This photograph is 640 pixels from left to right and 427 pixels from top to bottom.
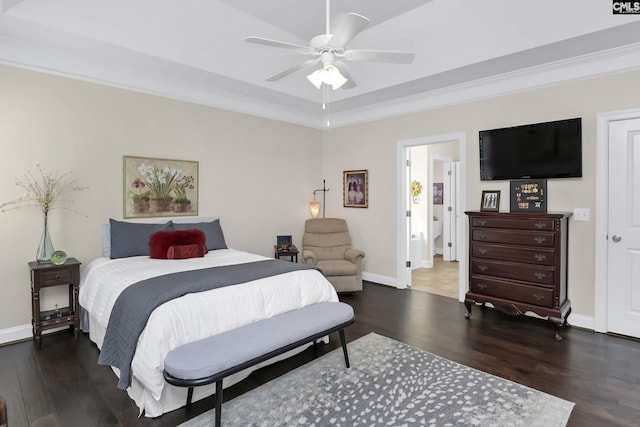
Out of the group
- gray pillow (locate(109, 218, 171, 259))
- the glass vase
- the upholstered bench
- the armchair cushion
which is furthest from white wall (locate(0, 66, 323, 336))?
the upholstered bench

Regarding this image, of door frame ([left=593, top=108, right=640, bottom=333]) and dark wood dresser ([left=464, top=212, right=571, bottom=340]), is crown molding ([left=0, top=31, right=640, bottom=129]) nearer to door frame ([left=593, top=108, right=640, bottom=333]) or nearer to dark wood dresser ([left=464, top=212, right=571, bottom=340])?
door frame ([left=593, top=108, right=640, bottom=333])

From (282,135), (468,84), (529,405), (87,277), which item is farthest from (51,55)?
(529,405)

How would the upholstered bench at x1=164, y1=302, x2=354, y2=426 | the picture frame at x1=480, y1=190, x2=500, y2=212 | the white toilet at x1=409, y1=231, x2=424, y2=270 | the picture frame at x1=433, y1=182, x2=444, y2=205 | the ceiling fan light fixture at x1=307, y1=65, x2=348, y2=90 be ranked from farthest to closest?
the picture frame at x1=433, y1=182, x2=444, y2=205 < the white toilet at x1=409, y1=231, x2=424, y2=270 < the picture frame at x1=480, y1=190, x2=500, y2=212 < the ceiling fan light fixture at x1=307, y1=65, x2=348, y2=90 < the upholstered bench at x1=164, y1=302, x2=354, y2=426

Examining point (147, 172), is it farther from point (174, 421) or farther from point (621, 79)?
point (621, 79)

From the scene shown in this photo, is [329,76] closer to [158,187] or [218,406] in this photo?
[218,406]

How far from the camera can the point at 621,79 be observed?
3.29 meters

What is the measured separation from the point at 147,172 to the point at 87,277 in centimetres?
138

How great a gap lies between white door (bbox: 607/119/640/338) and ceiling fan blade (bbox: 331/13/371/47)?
9.65ft

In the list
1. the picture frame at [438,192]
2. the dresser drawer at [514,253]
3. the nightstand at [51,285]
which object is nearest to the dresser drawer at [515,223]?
the dresser drawer at [514,253]

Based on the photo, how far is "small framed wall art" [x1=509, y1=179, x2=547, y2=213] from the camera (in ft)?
12.3

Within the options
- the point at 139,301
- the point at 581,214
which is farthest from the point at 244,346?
the point at 581,214

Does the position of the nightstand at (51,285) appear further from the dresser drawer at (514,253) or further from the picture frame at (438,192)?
the picture frame at (438,192)

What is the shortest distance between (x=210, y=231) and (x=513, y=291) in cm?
351

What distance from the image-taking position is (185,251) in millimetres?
3605
